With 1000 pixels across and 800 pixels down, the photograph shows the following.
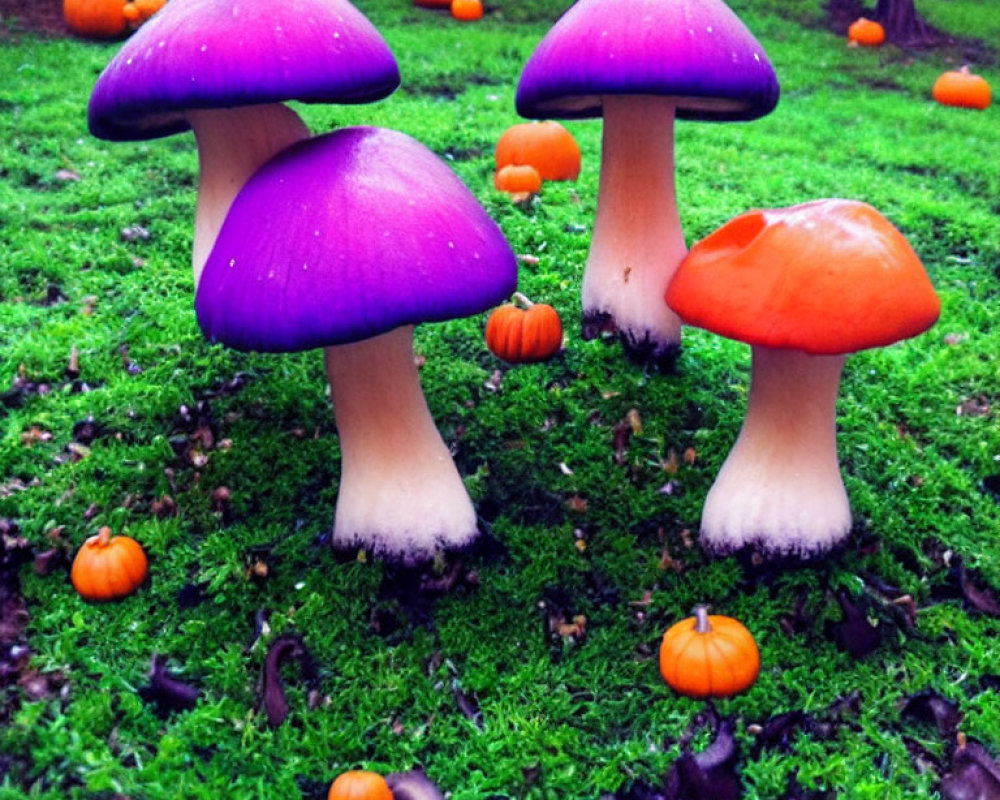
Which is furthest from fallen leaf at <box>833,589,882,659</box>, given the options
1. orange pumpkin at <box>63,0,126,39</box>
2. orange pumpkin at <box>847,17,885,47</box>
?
orange pumpkin at <box>847,17,885,47</box>

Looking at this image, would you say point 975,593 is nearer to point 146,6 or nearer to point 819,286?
point 819,286

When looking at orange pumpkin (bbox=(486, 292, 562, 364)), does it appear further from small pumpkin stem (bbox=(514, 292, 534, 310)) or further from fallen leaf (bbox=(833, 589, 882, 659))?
fallen leaf (bbox=(833, 589, 882, 659))

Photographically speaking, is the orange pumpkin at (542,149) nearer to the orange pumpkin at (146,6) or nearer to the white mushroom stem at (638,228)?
the white mushroom stem at (638,228)

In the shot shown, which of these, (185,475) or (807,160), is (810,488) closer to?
(185,475)

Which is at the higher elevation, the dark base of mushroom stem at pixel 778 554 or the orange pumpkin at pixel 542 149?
the orange pumpkin at pixel 542 149

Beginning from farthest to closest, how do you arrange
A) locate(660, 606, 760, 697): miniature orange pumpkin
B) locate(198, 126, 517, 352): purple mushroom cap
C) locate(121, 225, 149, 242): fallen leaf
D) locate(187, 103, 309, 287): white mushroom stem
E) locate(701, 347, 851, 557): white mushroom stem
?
locate(121, 225, 149, 242): fallen leaf → locate(187, 103, 309, 287): white mushroom stem → locate(701, 347, 851, 557): white mushroom stem → locate(660, 606, 760, 697): miniature orange pumpkin → locate(198, 126, 517, 352): purple mushroom cap

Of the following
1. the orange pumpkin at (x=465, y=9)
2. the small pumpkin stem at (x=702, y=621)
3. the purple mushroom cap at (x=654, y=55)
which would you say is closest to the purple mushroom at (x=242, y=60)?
the purple mushroom cap at (x=654, y=55)
